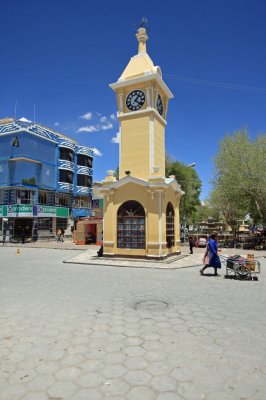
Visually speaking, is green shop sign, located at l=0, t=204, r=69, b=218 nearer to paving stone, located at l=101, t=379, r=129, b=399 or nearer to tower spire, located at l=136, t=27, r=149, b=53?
tower spire, located at l=136, t=27, r=149, b=53

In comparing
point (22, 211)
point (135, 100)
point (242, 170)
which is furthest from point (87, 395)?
point (22, 211)

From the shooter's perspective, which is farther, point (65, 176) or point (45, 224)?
point (65, 176)

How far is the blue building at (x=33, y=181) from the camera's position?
117 feet

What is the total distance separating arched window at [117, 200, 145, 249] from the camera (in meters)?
16.6

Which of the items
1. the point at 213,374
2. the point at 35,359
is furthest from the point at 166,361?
the point at 35,359

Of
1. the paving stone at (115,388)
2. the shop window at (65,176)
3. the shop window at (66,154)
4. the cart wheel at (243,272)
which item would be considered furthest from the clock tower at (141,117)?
the shop window at (65,176)

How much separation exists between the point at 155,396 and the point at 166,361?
0.87 meters

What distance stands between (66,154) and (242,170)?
2513cm

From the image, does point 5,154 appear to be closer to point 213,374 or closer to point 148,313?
point 148,313

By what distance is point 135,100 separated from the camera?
1811 cm

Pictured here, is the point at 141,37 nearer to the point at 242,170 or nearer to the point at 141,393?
the point at 242,170

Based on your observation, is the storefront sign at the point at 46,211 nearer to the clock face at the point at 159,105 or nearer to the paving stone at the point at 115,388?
the clock face at the point at 159,105

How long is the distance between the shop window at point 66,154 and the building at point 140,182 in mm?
24497

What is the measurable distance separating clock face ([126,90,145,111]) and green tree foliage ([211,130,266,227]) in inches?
519
